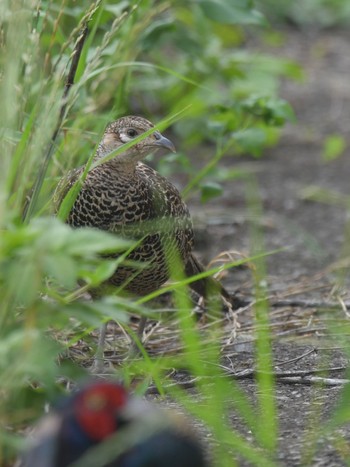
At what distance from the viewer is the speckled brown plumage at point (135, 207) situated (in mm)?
3738

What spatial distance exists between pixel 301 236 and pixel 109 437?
2.96 m

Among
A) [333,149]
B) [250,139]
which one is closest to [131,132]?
[250,139]

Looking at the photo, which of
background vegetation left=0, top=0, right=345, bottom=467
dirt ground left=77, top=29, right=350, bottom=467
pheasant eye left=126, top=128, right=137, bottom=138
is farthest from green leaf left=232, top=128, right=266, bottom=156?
pheasant eye left=126, top=128, right=137, bottom=138

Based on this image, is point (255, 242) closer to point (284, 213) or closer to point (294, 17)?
point (284, 213)

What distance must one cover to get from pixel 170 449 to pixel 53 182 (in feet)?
5.32

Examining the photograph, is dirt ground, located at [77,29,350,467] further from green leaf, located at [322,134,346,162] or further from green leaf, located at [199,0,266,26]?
green leaf, located at [199,0,266,26]

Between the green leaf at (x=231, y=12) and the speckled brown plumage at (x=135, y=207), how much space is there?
3.96 feet

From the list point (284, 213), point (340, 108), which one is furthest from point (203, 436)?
point (340, 108)

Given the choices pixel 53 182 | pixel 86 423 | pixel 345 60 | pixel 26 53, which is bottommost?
pixel 345 60

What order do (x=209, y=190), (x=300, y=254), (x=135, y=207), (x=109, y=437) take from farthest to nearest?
(x=300, y=254) → (x=209, y=190) → (x=135, y=207) → (x=109, y=437)

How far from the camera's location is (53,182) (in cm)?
370

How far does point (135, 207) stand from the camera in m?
3.78

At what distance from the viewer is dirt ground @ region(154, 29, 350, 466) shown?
3229 millimetres

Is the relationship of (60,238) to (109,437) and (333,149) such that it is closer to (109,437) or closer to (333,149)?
(109,437)
